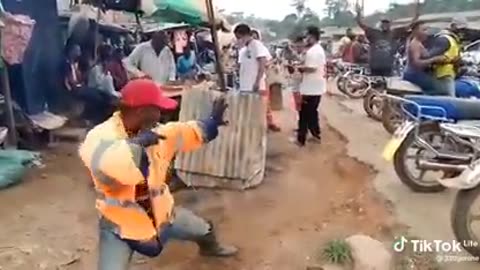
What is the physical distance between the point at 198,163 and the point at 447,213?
223 cm

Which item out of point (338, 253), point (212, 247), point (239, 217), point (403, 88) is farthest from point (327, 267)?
point (403, 88)

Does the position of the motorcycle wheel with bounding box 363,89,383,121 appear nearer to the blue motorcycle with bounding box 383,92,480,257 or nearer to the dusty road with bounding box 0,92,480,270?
the dusty road with bounding box 0,92,480,270

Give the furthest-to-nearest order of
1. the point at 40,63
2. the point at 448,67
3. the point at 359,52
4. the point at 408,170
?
the point at 359,52, the point at 40,63, the point at 448,67, the point at 408,170

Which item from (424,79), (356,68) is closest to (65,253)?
(424,79)

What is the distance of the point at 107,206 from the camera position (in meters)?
3.40

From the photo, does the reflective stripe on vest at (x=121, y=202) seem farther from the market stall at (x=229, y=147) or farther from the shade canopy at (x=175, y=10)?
the shade canopy at (x=175, y=10)

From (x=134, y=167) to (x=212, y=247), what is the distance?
151 cm

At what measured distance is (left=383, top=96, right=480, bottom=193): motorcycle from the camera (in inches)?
229

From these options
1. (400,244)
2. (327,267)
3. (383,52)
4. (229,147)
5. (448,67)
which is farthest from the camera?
(383,52)

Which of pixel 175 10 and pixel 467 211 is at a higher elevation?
pixel 175 10

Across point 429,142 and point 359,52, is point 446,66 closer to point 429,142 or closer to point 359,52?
point 429,142

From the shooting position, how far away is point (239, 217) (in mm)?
5566

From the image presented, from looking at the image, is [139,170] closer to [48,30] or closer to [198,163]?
[198,163]

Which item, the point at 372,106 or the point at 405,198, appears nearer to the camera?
the point at 405,198
